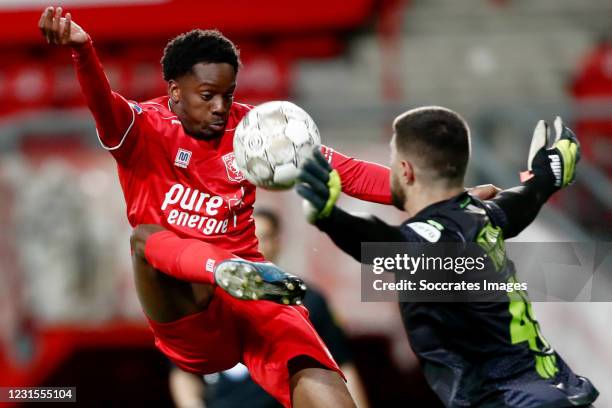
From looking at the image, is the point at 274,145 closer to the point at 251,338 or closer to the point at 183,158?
the point at 183,158

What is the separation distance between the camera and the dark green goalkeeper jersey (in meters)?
2.86

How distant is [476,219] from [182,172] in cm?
93

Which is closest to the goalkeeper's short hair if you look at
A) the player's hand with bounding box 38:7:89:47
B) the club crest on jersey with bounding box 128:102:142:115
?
the club crest on jersey with bounding box 128:102:142:115

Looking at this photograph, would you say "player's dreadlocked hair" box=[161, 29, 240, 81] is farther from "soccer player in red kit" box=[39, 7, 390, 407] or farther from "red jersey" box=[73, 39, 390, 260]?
"red jersey" box=[73, 39, 390, 260]

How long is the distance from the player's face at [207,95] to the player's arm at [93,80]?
18cm

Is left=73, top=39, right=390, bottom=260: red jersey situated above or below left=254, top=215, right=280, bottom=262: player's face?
above

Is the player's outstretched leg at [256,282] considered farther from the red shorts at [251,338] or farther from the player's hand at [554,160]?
the player's hand at [554,160]

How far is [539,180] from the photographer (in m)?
3.19

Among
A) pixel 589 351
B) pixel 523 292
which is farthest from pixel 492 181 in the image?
pixel 523 292

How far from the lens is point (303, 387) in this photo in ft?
9.97

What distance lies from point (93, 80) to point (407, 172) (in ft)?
3.11

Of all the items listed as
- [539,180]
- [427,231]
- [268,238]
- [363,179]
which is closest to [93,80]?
[363,179]

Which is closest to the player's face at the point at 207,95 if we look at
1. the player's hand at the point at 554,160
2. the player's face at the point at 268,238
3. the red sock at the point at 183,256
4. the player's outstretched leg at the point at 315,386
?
the red sock at the point at 183,256

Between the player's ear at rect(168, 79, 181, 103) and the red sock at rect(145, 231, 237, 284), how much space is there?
1.41 ft
